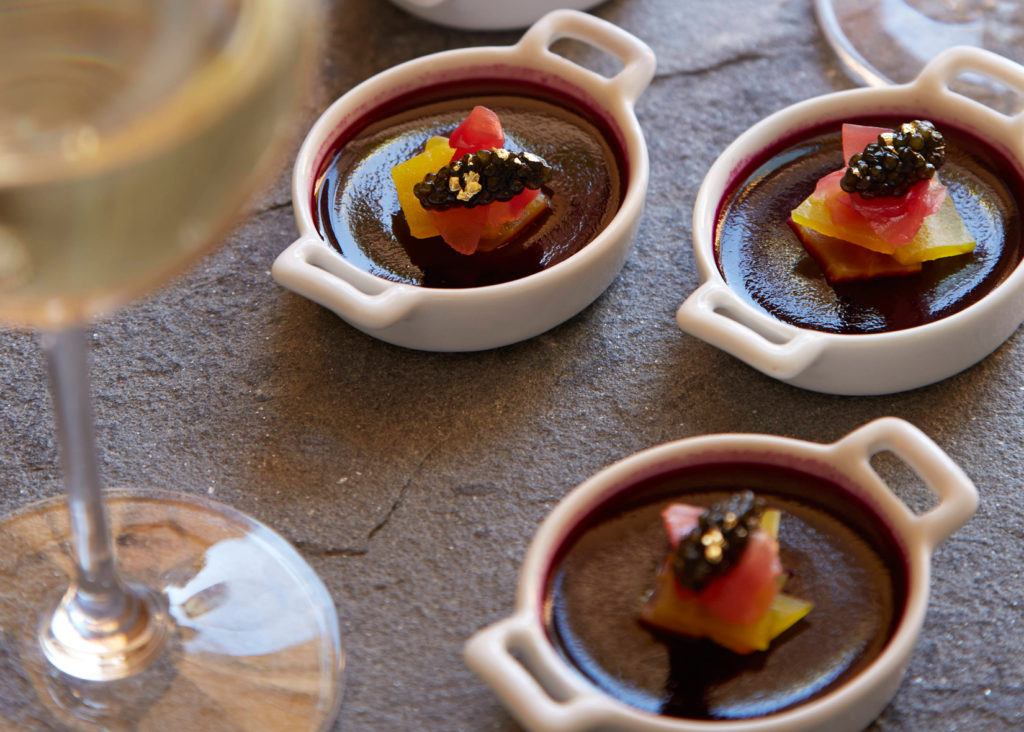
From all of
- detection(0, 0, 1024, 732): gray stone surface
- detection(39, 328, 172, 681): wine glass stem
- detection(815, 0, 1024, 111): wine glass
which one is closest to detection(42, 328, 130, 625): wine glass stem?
detection(39, 328, 172, 681): wine glass stem

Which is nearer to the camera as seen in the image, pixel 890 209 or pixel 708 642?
pixel 708 642

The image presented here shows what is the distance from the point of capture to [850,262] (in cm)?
94

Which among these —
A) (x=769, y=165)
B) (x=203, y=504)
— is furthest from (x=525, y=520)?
(x=769, y=165)

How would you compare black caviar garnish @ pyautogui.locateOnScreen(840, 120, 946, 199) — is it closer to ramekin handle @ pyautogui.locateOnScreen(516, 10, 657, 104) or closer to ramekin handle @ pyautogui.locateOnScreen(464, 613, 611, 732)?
ramekin handle @ pyautogui.locateOnScreen(516, 10, 657, 104)

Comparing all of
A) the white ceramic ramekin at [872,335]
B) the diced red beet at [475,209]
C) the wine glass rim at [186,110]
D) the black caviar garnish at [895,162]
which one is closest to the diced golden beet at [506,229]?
the diced red beet at [475,209]

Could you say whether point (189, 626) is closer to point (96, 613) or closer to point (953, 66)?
point (96, 613)

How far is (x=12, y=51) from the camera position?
Answer: 23.1 inches

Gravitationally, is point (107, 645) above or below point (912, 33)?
below

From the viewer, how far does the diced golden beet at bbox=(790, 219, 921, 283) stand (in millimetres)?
936

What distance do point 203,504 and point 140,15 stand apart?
0.40m

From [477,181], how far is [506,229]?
0.18 feet

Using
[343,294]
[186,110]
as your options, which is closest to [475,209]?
[343,294]

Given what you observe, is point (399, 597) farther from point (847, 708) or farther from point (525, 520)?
point (847, 708)

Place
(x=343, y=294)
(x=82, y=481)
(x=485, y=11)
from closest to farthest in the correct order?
(x=82, y=481), (x=343, y=294), (x=485, y=11)
